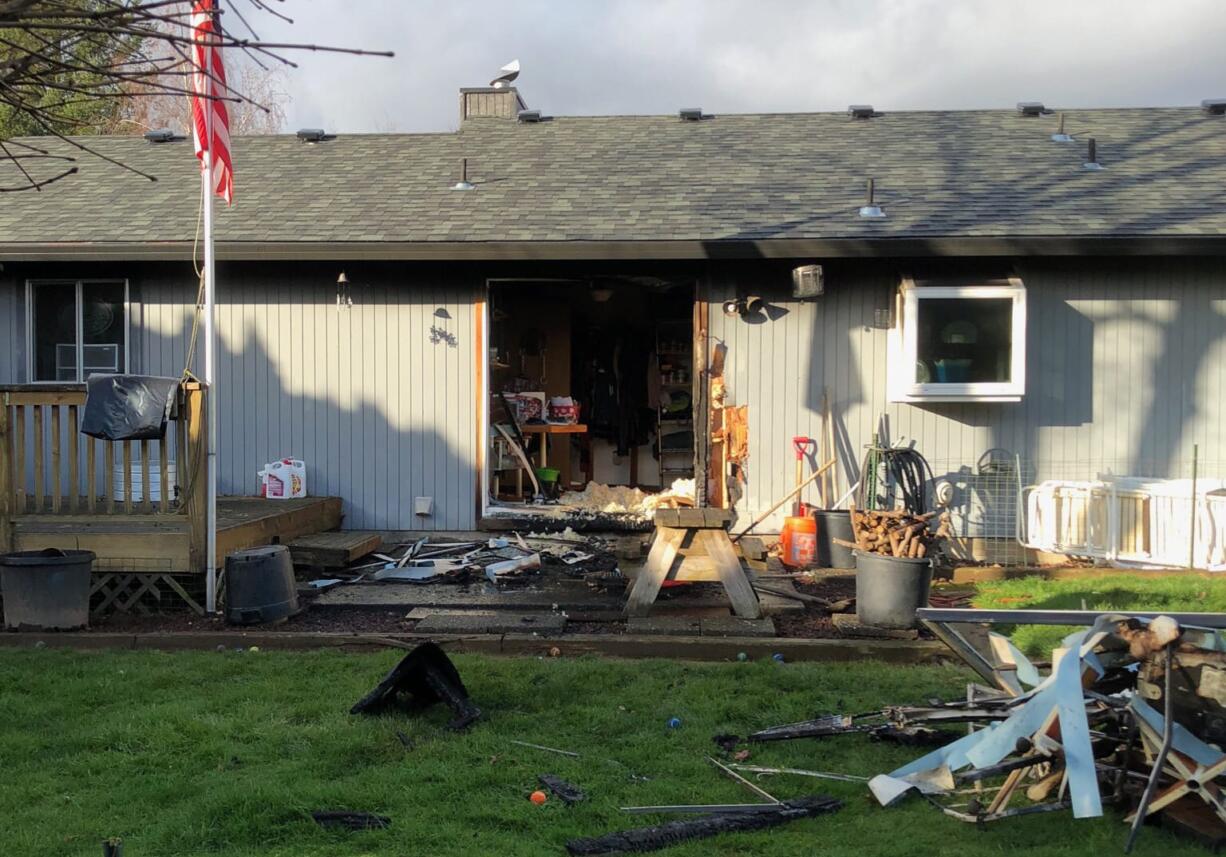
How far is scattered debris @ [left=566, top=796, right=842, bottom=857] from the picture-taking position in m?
3.10

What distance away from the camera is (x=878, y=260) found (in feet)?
27.5

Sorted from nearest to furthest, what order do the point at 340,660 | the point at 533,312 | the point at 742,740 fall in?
the point at 742,740, the point at 340,660, the point at 533,312

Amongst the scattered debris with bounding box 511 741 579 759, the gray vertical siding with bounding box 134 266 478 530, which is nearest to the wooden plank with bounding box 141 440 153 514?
the gray vertical siding with bounding box 134 266 478 530

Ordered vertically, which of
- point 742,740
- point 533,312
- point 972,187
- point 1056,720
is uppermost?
point 972,187

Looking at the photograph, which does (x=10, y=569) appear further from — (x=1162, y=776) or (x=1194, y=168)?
(x=1194, y=168)

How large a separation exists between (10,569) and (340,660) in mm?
2206

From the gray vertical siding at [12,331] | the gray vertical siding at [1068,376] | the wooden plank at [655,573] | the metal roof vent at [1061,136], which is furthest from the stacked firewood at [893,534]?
the gray vertical siding at [12,331]

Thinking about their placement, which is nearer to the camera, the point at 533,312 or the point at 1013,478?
the point at 1013,478

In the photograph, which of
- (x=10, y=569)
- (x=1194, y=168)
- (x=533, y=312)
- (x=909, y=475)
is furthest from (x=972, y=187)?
(x=10, y=569)

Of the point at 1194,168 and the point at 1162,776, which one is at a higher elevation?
the point at 1194,168

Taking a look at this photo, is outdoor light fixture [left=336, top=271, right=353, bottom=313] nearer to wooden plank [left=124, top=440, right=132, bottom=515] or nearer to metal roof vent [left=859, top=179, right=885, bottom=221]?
wooden plank [left=124, top=440, right=132, bottom=515]

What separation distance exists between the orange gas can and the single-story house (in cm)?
79

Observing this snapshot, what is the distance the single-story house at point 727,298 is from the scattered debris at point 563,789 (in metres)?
5.13

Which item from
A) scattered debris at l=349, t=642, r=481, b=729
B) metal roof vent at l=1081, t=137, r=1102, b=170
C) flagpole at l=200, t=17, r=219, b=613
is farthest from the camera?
metal roof vent at l=1081, t=137, r=1102, b=170
